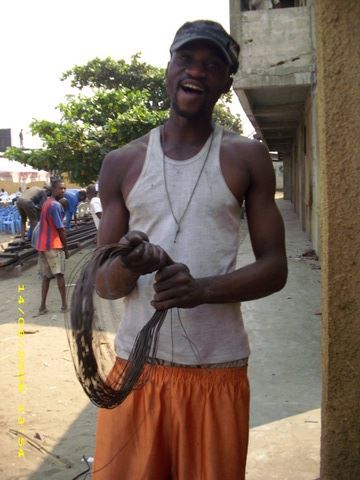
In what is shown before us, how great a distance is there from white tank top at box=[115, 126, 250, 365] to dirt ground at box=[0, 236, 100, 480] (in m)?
0.41

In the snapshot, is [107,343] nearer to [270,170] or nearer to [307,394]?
[270,170]

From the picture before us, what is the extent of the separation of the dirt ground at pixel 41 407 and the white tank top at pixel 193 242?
1.33 ft

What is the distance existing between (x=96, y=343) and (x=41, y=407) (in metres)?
3.30

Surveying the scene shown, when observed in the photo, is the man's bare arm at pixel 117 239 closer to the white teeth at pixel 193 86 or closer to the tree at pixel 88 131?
the white teeth at pixel 193 86

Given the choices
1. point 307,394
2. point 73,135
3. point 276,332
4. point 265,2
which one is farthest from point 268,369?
point 73,135

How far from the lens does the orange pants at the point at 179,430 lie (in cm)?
179

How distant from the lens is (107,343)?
192 centimetres

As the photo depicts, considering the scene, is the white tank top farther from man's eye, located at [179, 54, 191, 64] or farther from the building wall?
the building wall

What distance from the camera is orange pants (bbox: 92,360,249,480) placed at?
179 cm

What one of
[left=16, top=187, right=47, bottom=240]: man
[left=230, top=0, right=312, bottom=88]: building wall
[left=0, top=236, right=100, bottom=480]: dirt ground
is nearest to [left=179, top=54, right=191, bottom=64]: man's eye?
[left=0, top=236, right=100, bottom=480]: dirt ground

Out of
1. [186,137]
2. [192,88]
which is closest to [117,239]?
[186,137]

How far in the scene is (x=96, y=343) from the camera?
1.82 metres

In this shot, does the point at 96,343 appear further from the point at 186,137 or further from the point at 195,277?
the point at 186,137

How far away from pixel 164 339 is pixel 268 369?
11.9ft
